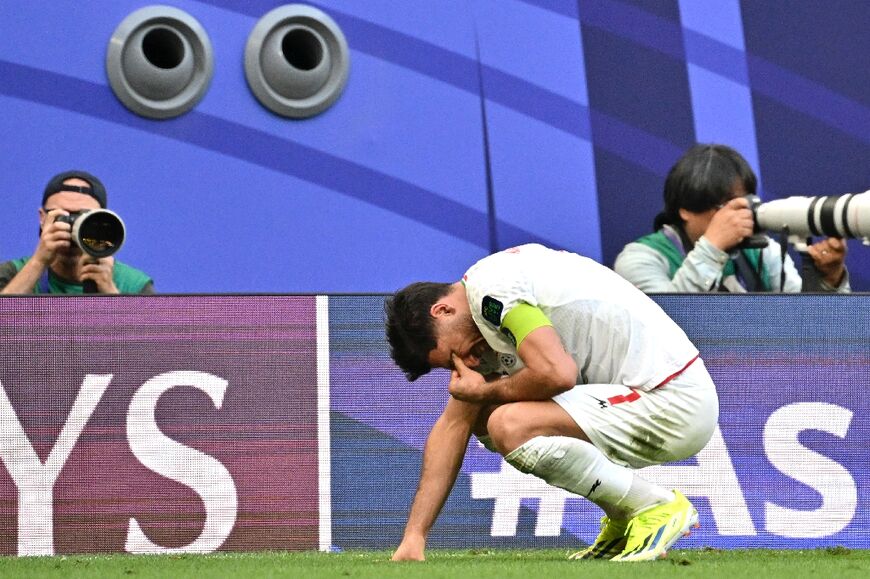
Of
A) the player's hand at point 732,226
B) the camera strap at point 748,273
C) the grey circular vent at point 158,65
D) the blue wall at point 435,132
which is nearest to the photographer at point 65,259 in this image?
the blue wall at point 435,132

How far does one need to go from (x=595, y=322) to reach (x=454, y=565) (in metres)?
0.87

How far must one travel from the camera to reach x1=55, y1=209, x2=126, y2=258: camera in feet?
22.3

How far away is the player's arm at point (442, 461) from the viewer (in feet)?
19.6

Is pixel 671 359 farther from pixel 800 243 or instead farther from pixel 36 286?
pixel 36 286

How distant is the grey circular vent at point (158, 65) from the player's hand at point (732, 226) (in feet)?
6.68

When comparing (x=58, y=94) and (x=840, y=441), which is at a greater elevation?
(x=58, y=94)

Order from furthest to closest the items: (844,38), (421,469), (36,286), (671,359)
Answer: (844,38) < (36,286) < (421,469) < (671,359)

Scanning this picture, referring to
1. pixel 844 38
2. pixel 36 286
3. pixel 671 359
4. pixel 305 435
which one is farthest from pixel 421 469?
pixel 844 38

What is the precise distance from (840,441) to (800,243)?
83 cm

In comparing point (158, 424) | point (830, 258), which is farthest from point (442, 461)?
point (830, 258)

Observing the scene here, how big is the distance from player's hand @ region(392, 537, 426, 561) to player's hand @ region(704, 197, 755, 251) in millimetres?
1972

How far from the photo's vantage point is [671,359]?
18.9ft

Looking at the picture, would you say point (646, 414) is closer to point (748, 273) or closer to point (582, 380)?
point (582, 380)

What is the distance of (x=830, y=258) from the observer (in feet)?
23.8
